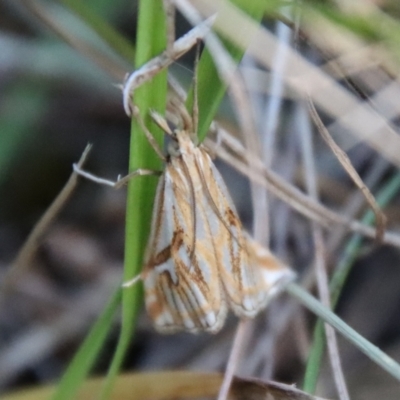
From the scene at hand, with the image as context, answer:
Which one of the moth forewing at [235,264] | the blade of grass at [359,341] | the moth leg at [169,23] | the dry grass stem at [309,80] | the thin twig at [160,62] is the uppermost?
the moth leg at [169,23]

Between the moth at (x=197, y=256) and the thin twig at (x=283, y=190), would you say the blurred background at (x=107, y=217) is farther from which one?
the moth at (x=197, y=256)

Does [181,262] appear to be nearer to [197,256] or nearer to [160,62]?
[197,256]

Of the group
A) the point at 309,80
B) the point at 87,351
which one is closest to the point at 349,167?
the point at 309,80

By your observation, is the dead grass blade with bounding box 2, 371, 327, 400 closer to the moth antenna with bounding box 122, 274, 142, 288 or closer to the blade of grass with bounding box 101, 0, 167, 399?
the blade of grass with bounding box 101, 0, 167, 399

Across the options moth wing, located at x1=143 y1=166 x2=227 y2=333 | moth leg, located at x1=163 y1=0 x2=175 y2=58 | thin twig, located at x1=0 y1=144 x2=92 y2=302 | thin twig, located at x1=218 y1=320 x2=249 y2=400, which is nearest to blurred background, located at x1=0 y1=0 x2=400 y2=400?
thin twig, located at x1=0 y1=144 x2=92 y2=302

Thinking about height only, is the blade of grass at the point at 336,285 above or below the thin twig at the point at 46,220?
below

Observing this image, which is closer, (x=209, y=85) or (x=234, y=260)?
(x=209, y=85)

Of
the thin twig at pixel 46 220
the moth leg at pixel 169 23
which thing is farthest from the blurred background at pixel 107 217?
the moth leg at pixel 169 23
